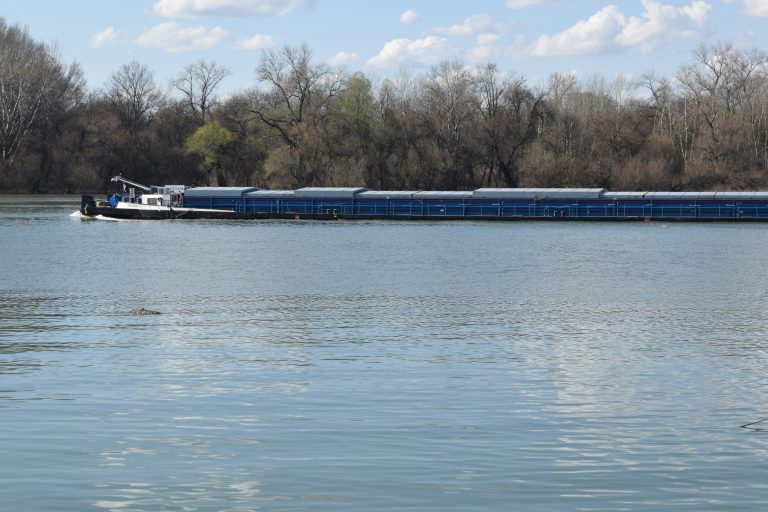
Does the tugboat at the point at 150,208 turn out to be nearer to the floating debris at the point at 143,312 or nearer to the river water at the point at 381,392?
the river water at the point at 381,392

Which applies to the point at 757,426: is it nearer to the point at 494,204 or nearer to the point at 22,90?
the point at 494,204

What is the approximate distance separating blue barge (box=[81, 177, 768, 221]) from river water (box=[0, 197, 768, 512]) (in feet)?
202

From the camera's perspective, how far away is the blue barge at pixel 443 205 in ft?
382

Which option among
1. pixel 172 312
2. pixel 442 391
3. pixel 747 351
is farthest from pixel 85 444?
pixel 172 312

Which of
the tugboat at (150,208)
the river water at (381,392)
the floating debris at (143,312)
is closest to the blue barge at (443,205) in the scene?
the tugboat at (150,208)

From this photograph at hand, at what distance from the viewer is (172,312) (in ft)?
130

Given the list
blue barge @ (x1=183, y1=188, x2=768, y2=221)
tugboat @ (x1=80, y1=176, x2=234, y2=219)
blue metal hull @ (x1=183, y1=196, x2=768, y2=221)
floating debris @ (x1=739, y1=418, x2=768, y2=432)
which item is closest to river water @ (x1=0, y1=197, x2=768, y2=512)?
floating debris @ (x1=739, y1=418, x2=768, y2=432)

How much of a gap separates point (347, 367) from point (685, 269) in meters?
38.4

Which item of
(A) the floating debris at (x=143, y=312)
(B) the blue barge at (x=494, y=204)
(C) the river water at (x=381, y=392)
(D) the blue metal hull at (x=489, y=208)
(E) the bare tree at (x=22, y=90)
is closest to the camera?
(C) the river water at (x=381, y=392)

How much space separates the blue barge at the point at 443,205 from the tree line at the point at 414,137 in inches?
A: 715

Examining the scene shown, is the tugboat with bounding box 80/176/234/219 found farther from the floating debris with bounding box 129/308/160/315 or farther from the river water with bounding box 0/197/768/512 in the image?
the floating debris with bounding box 129/308/160/315

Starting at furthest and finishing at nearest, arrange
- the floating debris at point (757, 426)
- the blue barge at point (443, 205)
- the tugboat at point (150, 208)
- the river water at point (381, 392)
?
1. the tugboat at point (150, 208)
2. the blue barge at point (443, 205)
3. the floating debris at point (757, 426)
4. the river water at point (381, 392)

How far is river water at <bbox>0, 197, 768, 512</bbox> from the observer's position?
16.5m

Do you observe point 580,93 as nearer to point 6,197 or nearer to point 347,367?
point 6,197
